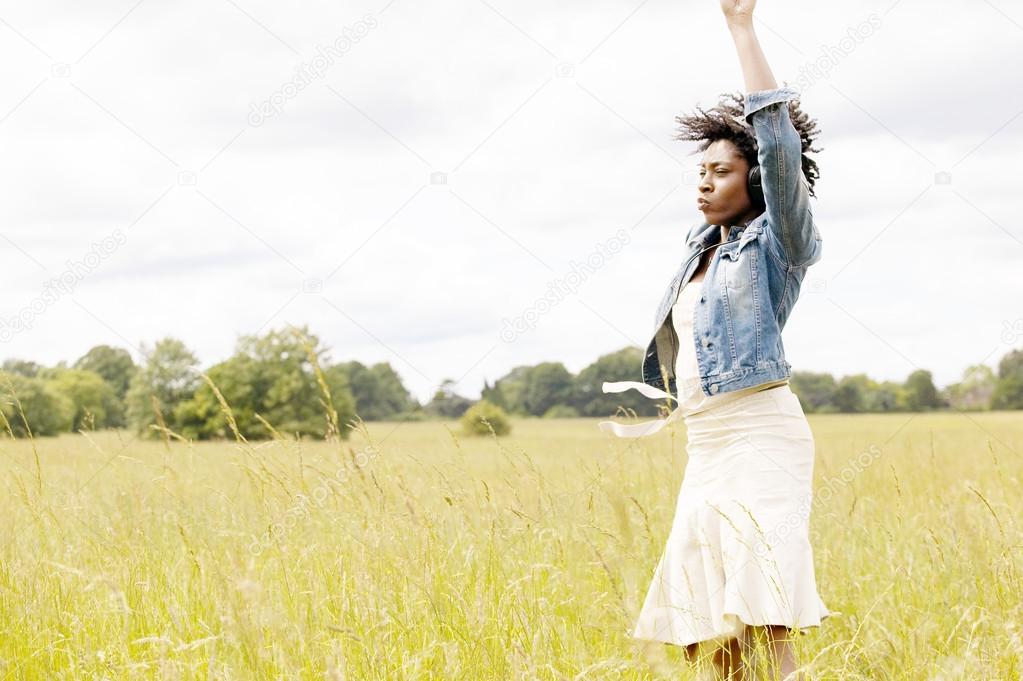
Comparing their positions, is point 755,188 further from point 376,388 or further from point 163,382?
point 376,388

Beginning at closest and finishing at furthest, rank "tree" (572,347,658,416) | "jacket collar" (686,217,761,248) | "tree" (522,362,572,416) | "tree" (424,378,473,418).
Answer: "jacket collar" (686,217,761,248)
"tree" (424,378,473,418)
"tree" (572,347,658,416)
"tree" (522,362,572,416)

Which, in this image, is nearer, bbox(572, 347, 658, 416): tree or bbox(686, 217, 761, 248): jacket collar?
bbox(686, 217, 761, 248): jacket collar

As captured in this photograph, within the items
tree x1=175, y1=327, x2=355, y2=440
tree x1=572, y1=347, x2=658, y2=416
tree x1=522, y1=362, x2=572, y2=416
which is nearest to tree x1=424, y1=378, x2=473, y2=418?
tree x1=572, y1=347, x2=658, y2=416

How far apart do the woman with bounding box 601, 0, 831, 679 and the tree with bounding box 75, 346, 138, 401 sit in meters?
32.8

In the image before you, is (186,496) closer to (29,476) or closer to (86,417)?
(86,417)

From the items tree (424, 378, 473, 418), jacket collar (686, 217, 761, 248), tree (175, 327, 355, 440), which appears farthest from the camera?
tree (175, 327, 355, 440)

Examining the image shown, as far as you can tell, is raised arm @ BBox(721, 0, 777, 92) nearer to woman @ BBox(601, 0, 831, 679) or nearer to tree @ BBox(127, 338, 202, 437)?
woman @ BBox(601, 0, 831, 679)

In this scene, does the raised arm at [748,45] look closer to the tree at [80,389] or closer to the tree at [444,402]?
the tree at [444,402]

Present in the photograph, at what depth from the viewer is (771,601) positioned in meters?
2.55

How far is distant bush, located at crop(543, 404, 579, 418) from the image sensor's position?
37.3 meters

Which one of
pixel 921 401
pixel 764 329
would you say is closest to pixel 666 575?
pixel 764 329

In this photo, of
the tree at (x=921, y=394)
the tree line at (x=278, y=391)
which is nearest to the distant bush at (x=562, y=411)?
the tree line at (x=278, y=391)

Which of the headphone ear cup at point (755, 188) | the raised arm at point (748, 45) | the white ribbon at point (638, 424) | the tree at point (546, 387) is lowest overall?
the white ribbon at point (638, 424)

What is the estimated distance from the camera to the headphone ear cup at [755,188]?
2.78 metres
